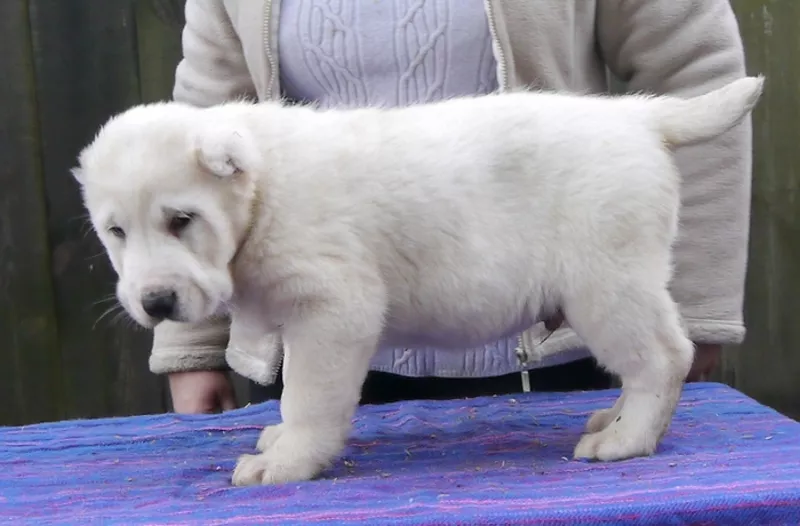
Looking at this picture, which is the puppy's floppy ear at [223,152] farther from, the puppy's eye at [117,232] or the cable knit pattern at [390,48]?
the cable knit pattern at [390,48]

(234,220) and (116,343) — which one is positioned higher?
(234,220)

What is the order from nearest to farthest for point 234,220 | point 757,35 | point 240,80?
point 234,220 → point 240,80 → point 757,35

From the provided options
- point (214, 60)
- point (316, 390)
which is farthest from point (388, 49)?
point (316, 390)

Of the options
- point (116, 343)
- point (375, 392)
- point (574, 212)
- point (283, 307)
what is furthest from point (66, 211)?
point (574, 212)

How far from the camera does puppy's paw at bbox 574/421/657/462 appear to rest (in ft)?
5.08

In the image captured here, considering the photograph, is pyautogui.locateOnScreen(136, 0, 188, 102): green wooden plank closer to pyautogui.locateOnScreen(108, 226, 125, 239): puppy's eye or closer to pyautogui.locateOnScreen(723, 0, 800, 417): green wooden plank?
pyautogui.locateOnScreen(108, 226, 125, 239): puppy's eye

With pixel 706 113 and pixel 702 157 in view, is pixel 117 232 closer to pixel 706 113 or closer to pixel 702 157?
pixel 706 113

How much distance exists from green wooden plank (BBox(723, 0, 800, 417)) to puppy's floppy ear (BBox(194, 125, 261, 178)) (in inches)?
73.3

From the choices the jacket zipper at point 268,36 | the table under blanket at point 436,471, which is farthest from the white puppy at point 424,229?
the jacket zipper at point 268,36

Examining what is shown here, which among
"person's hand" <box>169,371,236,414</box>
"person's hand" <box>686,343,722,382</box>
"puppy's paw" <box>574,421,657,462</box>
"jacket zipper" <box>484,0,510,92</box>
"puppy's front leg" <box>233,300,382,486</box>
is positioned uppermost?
"jacket zipper" <box>484,0,510,92</box>

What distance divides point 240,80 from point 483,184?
958mm

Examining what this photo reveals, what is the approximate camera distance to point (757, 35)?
2756 millimetres

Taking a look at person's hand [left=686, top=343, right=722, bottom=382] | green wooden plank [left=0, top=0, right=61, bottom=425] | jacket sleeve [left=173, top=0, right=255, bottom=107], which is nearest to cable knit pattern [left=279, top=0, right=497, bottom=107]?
jacket sleeve [left=173, top=0, right=255, bottom=107]

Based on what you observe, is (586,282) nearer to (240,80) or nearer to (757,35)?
(240,80)
